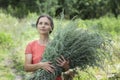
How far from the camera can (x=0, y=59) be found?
680 cm

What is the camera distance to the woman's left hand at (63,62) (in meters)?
3.20

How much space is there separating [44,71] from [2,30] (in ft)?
17.7

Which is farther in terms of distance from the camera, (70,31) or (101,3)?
(101,3)

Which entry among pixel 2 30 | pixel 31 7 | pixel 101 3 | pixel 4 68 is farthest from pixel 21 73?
pixel 101 3

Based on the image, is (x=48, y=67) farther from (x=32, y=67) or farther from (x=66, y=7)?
(x=66, y=7)

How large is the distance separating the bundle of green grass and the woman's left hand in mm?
29

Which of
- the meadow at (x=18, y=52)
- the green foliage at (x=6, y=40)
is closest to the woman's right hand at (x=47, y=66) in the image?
the meadow at (x=18, y=52)

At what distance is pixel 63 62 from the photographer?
321 centimetres

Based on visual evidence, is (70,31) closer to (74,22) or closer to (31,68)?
(74,22)

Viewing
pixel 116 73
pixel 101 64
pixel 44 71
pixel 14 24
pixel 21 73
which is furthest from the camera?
pixel 14 24

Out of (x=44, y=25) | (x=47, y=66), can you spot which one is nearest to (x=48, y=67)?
(x=47, y=66)

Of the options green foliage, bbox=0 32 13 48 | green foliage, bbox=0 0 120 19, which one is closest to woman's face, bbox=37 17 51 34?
green foliage, bbox=0 32 13 48

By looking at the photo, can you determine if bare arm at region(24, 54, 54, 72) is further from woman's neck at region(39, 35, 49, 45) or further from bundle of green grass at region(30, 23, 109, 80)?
woman's neck at region(39, 35, 49, 45)

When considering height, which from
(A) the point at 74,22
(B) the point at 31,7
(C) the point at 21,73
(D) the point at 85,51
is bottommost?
(C) the point at 21,73
